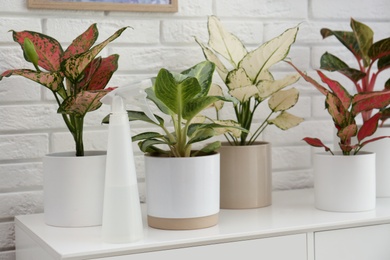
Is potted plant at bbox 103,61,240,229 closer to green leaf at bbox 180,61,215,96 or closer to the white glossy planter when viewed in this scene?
green leaf at bbox 180,61,215,96

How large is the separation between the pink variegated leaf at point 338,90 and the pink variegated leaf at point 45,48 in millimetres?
566

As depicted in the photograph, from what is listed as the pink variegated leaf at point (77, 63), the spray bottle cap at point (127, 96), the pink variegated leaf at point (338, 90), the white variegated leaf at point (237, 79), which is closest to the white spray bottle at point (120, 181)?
the spray bottle cap at point (127, 96)

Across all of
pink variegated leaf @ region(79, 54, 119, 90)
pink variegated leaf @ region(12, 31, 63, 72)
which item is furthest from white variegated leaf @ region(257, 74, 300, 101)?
pink variegated leaf @ region(12, 31, 63, 72)

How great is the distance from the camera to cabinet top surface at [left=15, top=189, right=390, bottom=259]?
3.79 ft

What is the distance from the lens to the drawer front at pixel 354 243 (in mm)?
1324

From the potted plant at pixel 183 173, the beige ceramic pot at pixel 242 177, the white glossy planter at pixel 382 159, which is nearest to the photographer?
the potted plant at pixel 183 173

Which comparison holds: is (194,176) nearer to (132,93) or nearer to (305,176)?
(132,93)

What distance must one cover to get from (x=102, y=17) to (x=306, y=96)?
0.63 metres

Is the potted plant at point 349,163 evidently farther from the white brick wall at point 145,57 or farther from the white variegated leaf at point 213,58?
the white brick wall at point 145,57

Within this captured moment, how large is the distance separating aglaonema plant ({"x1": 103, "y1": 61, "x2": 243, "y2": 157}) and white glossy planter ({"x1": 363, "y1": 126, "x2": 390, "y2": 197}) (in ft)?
1.48

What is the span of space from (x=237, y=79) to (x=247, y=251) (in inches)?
15.9

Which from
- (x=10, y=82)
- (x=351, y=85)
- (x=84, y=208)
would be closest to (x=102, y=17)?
(x=10, y=82)

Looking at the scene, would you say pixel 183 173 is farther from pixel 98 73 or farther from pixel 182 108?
pixel 98 73

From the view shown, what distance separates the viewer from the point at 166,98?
123cm
